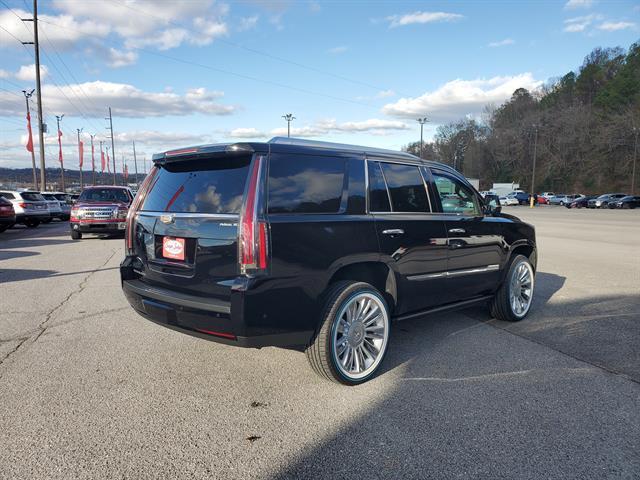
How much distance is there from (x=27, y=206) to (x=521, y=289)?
2136 centimetres

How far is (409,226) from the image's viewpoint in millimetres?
4355

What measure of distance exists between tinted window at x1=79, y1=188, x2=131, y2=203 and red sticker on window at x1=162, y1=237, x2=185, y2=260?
12.7 m

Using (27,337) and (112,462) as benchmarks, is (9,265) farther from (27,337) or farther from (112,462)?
(112,462)

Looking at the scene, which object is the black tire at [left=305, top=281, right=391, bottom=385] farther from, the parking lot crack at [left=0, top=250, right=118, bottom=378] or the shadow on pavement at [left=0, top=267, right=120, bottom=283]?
the shadow on pavement at [left=0, top=267, right=120, bottom=283]

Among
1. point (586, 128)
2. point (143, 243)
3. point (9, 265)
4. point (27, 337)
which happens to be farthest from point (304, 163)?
point (586, 128)

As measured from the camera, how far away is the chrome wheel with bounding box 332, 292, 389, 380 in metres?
3.83

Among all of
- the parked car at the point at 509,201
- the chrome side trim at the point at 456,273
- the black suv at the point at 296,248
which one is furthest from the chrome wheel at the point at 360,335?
the parked car at the point at 509,201

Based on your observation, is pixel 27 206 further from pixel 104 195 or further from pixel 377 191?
pixel 377 191

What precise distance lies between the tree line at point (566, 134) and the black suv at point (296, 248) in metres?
75.2

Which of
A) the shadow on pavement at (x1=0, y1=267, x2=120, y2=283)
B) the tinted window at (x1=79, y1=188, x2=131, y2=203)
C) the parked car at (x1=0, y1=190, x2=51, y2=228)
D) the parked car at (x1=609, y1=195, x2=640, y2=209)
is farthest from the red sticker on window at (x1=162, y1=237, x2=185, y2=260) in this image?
the parked car at (x1=609, y1=195, x2=640, y2=209)

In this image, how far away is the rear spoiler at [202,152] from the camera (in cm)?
354

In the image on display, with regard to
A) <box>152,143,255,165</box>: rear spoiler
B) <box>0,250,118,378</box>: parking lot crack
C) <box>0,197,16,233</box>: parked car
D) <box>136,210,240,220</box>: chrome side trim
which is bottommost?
<box>0,250,118,378</box>: parking lot crack

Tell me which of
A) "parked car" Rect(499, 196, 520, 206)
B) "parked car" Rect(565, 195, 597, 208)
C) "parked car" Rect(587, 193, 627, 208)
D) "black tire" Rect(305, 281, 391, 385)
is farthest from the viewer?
"parked car" Rect(499, 196, 520, 206)

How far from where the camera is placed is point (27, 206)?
816 inches
